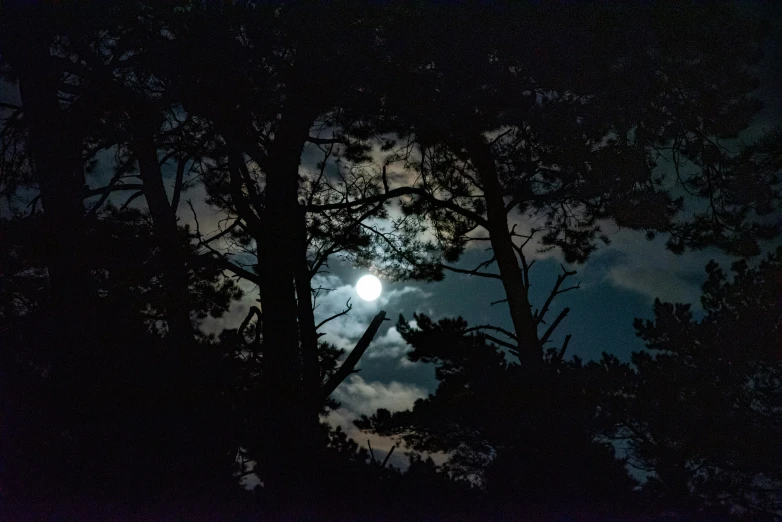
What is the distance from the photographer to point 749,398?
741 centimetres

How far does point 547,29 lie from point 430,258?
4.05 metres

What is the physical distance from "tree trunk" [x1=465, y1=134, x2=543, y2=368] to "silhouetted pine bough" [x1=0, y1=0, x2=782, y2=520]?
5 cm

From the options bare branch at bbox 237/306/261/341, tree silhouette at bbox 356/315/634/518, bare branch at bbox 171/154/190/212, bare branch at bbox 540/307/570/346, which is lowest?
tree silhouette at bbox 356/315/634/518

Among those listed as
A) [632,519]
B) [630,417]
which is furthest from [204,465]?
[630,417]

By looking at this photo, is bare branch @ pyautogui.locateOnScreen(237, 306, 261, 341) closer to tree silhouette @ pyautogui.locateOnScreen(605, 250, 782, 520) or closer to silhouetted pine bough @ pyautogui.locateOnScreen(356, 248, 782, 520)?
silhouetted pine bough @ pyautogui.locateOnScreen(356, 248, 782, 520)

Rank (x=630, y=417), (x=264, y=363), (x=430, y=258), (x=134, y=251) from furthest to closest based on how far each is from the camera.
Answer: (x=430, y=258)
(x=630, y=417)
(x=264, y=363)
(x=134, y=251)

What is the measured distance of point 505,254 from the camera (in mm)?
8914

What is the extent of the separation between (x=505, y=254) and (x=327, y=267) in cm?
224

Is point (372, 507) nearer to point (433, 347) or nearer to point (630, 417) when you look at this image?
point (630, 417)

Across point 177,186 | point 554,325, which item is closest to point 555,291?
point 554,325

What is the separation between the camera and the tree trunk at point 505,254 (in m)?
8.38

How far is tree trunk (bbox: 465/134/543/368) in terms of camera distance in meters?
8.38

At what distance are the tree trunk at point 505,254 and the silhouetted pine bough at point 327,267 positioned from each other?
5 cm

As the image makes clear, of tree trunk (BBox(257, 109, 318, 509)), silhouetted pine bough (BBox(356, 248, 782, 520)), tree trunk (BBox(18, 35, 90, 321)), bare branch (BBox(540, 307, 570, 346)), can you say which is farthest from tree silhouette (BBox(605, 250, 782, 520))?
tree trunk (BBox(18, 35, 90, 321))
